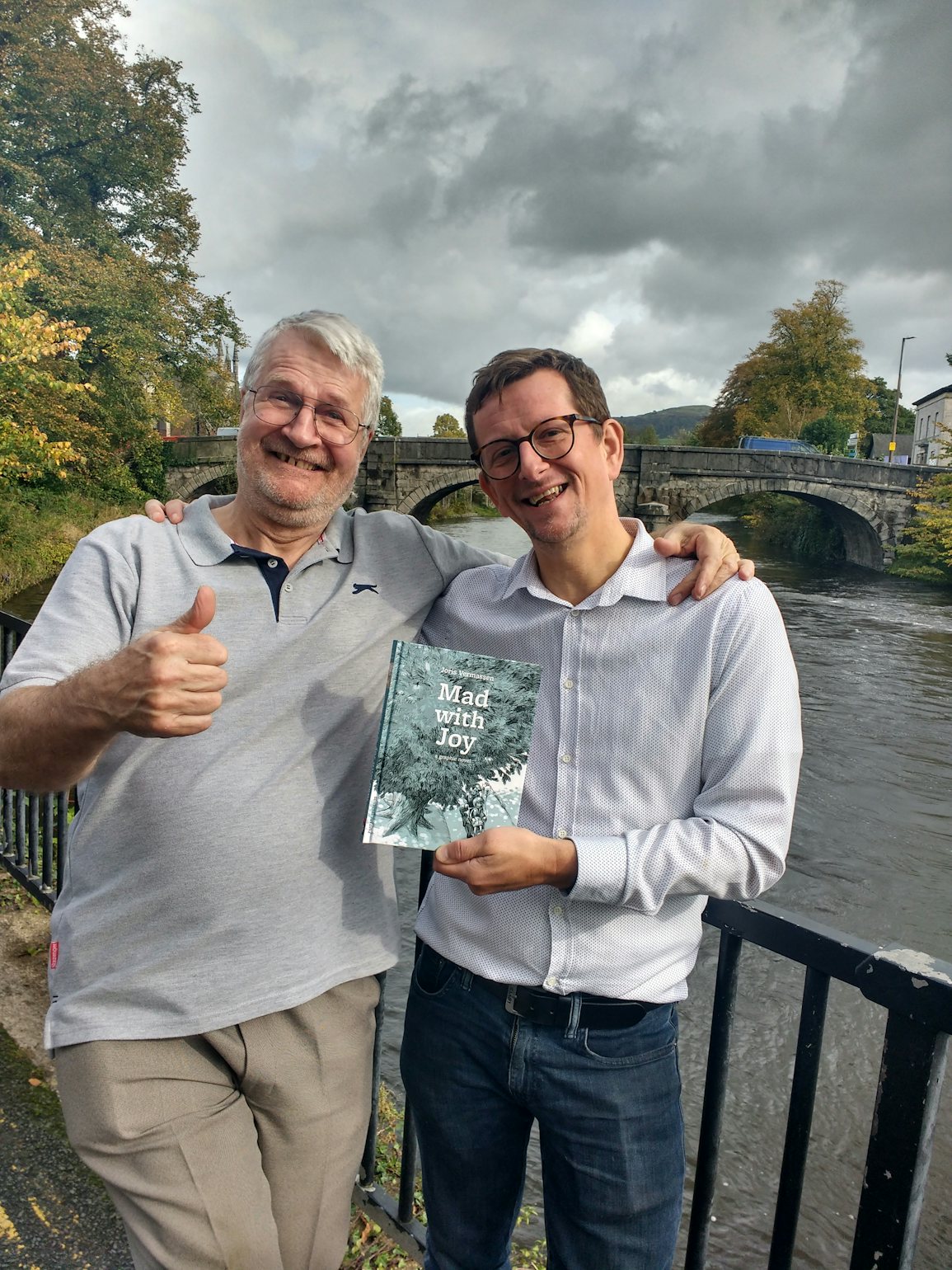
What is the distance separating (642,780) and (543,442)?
628 mm

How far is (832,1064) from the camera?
549 cm

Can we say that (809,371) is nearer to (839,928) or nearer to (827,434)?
(827,434)

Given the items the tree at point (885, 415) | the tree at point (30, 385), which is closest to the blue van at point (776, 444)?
the tree at point (30, 385)

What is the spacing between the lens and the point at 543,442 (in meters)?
1.65

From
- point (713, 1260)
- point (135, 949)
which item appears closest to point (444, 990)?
point (135, 949)

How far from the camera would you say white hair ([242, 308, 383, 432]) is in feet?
6.30

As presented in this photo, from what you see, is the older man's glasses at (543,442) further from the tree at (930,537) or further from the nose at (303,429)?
the tree at (930,537)

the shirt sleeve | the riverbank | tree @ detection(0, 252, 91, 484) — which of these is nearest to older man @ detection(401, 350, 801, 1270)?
the shirt sleeve

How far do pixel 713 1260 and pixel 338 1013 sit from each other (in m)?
3.11

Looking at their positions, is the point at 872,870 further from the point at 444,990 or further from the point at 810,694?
the point at 444,990

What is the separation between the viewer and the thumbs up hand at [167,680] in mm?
1358

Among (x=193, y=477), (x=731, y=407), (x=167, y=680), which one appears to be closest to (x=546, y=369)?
(x=167, y=680)

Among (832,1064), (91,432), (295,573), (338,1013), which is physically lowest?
(832,1064)

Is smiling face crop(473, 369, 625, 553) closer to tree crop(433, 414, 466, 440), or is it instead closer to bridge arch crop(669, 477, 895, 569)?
bridge arch crop(669, 477, 895, 569)
